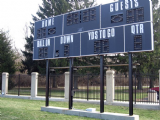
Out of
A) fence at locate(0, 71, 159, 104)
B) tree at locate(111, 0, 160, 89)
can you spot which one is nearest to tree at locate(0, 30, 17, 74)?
fence at locate(0, 71, 159, 104)

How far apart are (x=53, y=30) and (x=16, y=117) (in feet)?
16.5

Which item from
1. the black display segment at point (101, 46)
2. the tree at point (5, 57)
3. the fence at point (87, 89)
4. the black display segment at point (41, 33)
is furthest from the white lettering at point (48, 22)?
the tree at point (5, 57)

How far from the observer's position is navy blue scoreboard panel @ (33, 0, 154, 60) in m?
8.59

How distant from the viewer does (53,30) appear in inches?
470

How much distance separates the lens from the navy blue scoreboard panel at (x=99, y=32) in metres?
8.59

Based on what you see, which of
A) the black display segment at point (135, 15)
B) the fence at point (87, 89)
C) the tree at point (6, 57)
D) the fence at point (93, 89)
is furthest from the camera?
the tree at point (6, 57)

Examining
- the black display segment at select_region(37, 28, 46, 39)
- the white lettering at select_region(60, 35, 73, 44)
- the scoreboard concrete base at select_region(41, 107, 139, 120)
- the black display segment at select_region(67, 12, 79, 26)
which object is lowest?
the scoreboard concrete base at select_region(41, 107, 139, 120)

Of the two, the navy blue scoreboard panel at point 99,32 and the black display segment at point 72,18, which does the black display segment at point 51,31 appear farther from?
the black display segment at point 72,18

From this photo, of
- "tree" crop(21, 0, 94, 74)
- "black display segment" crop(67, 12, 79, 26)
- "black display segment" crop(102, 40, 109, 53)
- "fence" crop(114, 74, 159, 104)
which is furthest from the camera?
"tree" crop(21, 0, 94, 74)

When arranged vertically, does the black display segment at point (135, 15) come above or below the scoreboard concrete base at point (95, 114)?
above

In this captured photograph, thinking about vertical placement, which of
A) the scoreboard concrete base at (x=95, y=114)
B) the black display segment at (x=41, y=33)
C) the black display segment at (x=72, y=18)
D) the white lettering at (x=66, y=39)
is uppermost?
the black display segment at (x=72, y=18)

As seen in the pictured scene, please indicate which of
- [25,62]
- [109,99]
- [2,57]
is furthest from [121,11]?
[25,62]

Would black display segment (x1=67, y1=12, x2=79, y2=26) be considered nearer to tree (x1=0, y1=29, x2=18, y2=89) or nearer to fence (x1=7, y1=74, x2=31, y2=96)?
fence (x1=7, y1=74, x2=31, y2=96)

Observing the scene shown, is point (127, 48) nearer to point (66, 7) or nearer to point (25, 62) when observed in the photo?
point (66, 7)
